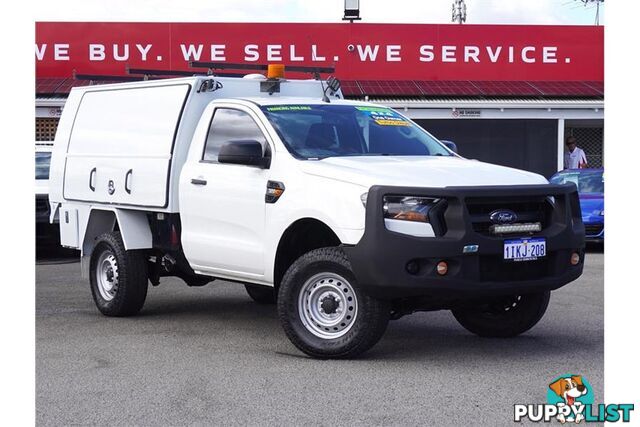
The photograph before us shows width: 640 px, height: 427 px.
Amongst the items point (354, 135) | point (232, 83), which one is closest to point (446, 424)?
point (354, 135)

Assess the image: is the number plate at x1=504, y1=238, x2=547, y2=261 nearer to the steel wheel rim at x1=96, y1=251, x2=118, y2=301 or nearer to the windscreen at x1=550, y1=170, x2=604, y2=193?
the steel wheel rim at x1=96, y1=251, x2=118, y2=301

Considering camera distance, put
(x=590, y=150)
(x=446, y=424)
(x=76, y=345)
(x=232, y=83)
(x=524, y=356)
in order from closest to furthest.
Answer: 1. (x=446, y=424)
2. (x=524, y=356)
3. (x=76, y=345)
4. (x=232, y=83)
5. (x=590, y=150)

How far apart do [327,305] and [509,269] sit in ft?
4.39

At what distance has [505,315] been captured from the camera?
8523mm

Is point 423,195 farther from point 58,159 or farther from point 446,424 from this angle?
point 58,159

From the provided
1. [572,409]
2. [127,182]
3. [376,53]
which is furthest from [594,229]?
[572,409]

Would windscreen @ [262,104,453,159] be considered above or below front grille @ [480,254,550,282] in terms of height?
above

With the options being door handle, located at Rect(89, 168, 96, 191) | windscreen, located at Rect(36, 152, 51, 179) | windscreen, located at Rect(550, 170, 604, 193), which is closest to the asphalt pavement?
door handle, located at Rect(89, 168, 96, 191)

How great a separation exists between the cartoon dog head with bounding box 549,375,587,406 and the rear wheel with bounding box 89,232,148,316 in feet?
14.4

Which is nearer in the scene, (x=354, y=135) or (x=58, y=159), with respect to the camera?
(x=354, y=135)

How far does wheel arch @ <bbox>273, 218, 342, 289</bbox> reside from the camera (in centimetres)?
789

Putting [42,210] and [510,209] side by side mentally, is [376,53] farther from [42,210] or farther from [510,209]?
[510,209]

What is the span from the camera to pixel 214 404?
6309mm
